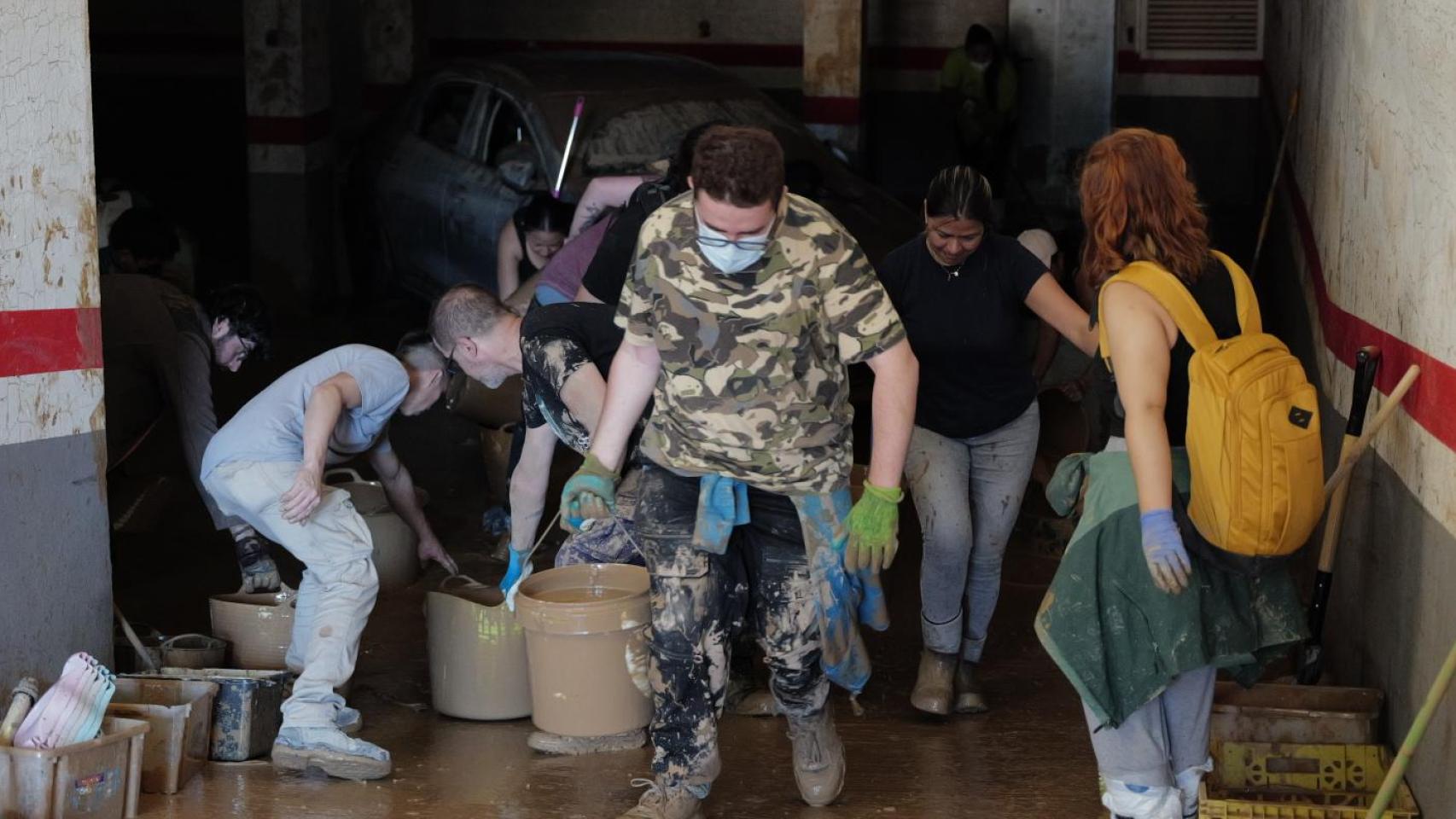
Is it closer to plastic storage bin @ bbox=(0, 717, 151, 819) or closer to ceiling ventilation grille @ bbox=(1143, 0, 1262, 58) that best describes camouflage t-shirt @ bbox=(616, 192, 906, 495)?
plastic storage bin @ bbox=(0, 717, 151, 819)

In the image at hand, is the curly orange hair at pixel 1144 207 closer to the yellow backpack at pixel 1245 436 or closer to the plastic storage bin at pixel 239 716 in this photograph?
the yellow backpack at pixel 1245 436

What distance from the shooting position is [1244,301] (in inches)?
151

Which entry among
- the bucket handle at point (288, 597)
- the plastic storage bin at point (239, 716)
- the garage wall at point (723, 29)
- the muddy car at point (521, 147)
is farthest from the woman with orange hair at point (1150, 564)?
the garage wall at point (723, 29)

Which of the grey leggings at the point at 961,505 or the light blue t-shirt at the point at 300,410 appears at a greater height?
the light blue t-shirt at the point at 300,410

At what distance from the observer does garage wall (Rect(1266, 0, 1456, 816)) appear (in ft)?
12.7

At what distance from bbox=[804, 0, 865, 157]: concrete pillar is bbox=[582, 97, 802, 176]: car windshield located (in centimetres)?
174

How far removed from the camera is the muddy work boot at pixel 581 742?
4.99 metres

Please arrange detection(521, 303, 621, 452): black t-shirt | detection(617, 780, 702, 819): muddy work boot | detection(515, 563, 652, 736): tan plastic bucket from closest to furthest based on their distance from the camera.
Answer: detection(617, 780, 702, 819): muddy work boot < detection(515, 563, 652, 736): tan plastic bucket < detection(521, 303, 621, 452): black t-shirt

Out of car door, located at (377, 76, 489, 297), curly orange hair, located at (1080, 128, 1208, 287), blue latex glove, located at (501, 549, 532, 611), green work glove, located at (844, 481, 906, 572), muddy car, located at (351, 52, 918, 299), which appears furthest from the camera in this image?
car door, located at (377, 76, 489, 297)

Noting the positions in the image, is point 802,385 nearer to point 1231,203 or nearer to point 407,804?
point 407,804

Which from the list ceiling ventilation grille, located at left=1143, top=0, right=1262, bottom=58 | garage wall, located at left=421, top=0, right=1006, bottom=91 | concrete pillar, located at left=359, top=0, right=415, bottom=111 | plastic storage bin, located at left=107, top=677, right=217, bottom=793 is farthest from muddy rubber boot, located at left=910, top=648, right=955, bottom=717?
ceiling ventilation grille, located at left=1143, top=0, right=1262, bottom=58

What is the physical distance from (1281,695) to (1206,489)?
100 centimetres

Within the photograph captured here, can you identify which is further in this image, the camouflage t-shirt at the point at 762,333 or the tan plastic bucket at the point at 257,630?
the tan plastic bucket at the point at 257,630

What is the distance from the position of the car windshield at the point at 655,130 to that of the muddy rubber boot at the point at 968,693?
15.9 ft
